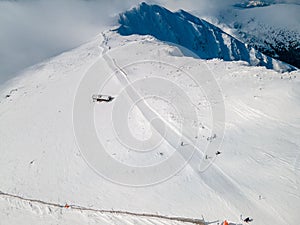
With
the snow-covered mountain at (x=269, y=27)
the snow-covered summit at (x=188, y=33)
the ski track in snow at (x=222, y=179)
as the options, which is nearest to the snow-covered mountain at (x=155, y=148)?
the ski track in snow at (x=222, y=179)

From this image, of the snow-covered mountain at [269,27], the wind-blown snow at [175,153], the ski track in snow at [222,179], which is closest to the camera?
the ski track in snow at [222,179]

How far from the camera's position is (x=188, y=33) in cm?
7081

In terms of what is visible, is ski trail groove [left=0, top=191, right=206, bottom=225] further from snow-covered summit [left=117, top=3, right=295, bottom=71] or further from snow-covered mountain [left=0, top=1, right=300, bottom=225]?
snow-covered summit [left=117, top=3, right=295, bottom=71]

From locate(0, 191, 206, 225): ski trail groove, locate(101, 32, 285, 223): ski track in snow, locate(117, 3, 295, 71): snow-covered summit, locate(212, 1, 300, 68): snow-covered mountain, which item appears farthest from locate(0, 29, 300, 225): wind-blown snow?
locate(212, 1, 300, 68): snow-covered mountain

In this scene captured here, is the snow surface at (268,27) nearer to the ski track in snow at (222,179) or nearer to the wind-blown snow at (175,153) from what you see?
the wind-blown snow at (175,153)

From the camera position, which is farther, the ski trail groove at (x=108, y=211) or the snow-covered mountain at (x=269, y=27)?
the snow-covered mountain at (x=269, y=27)

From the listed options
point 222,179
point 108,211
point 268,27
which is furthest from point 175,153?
point 268,27

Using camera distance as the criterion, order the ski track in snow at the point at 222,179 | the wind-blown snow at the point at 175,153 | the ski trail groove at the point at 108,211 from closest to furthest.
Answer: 1. the ski trail groove at the point at 108,211
2. the ski track in snow at the point at 222,179
3. the wind-blown snow at the point at 175,153

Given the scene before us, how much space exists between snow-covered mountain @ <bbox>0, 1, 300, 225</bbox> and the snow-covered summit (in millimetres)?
32342

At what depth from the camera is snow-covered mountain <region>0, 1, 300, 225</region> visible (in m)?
12.4

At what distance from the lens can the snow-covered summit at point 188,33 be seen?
199 feet

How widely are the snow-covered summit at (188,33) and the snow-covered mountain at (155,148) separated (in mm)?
32342

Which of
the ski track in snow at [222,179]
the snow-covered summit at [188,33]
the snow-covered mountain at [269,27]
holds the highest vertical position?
the snow-covered mountain at [269,27]

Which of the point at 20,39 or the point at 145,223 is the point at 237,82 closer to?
the point at 145,223
